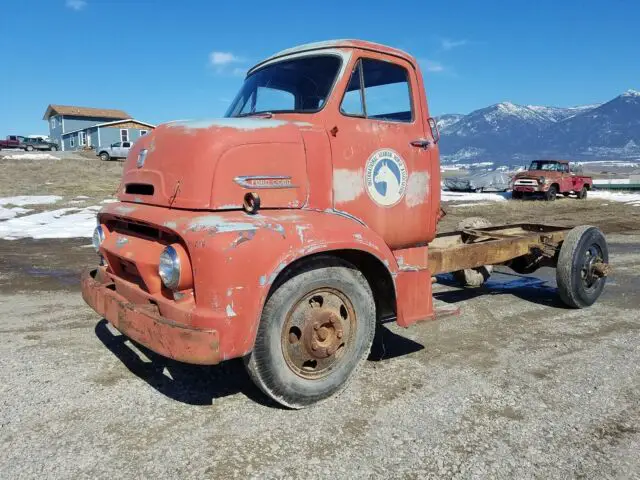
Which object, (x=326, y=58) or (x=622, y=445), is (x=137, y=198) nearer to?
(x=326, y=58)

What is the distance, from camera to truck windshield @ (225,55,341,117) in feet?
13.0

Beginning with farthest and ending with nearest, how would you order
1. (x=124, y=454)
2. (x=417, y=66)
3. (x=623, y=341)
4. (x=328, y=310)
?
(x=623, y=341), (x=417, y=66), (x=328, y=310), (x=124, y=454)

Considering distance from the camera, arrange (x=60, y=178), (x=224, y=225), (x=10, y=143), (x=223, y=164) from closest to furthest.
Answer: (x=224, y=225)
(x=223, y=164)
(x=60, y=178)
(x=10, y=143)

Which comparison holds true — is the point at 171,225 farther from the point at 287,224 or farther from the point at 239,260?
the point at 287,224

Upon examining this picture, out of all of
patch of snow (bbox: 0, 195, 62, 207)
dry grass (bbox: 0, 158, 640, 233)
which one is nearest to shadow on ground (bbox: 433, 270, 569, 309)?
dry grass (bbox: 0, 158, 640, 233)

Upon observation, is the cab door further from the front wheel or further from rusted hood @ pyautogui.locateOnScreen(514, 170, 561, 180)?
the front wheel

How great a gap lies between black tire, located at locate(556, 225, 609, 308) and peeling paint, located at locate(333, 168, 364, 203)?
313cm

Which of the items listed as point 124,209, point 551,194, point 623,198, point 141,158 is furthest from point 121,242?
point 623,198

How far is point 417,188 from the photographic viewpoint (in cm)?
428

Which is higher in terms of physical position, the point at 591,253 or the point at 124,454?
the point at 591,253

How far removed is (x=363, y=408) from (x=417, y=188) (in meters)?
1.77

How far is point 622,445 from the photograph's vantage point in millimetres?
3035

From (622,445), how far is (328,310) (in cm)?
185

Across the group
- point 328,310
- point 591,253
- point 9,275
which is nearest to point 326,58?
point 328,310
